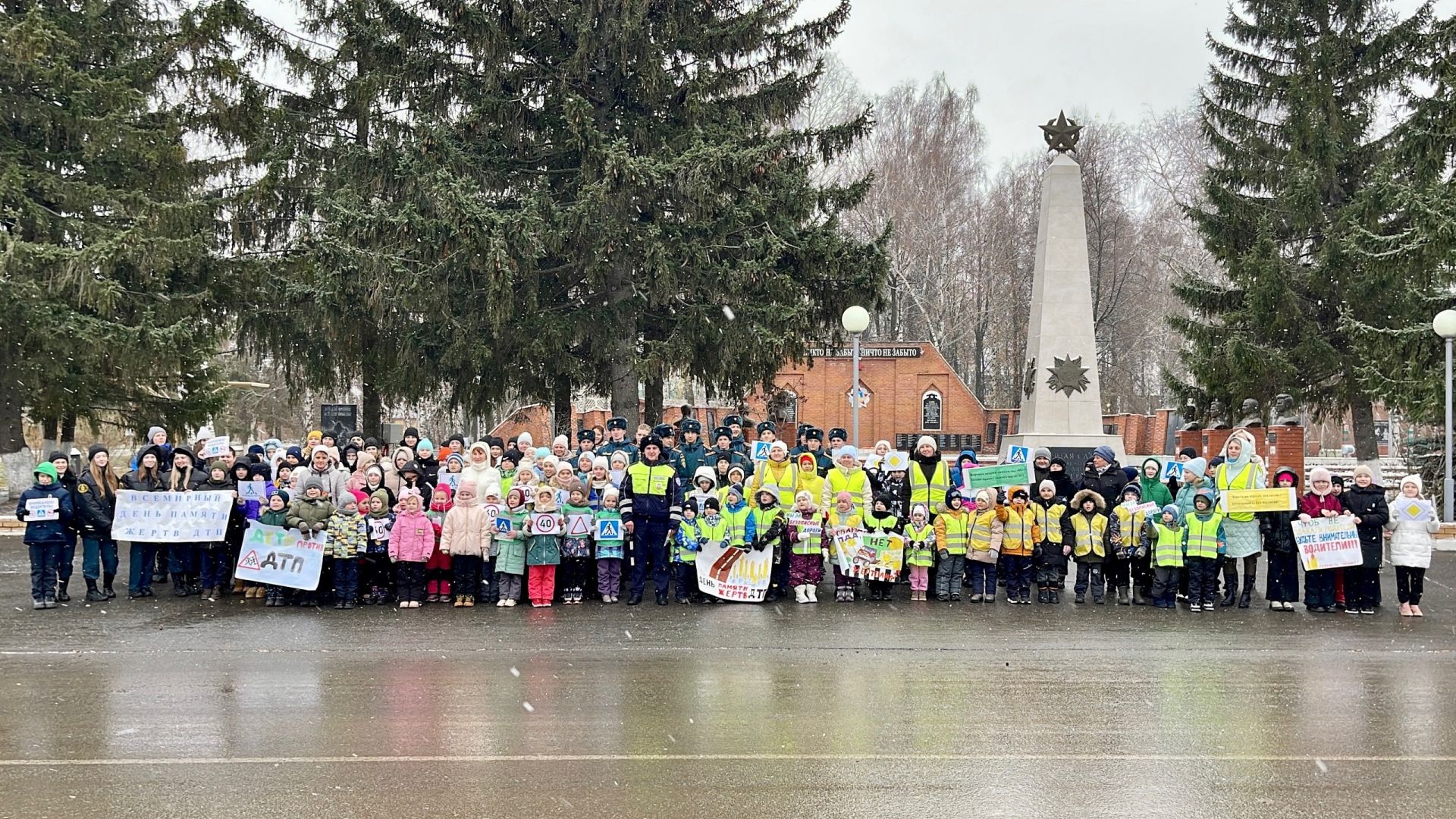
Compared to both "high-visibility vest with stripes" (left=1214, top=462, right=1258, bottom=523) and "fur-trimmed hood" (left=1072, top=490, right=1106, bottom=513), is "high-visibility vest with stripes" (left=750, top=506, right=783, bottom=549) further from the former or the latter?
"high-visibility vest with stripes" (left=1214, top=462, right=1258, bottom=523)

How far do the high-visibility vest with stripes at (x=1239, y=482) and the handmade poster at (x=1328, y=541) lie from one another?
1.55ft

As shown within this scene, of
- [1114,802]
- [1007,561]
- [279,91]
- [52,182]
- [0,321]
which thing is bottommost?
[1114,802]

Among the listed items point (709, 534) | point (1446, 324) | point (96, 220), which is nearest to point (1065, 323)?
point (1446, 324)

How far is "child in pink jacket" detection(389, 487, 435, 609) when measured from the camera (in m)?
11.8

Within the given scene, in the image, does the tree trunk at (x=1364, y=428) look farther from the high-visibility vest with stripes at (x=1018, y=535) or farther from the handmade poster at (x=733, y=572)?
the handmade poster at (x=733, y=572)

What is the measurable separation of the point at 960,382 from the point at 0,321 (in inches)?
1319

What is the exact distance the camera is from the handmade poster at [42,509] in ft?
38.0

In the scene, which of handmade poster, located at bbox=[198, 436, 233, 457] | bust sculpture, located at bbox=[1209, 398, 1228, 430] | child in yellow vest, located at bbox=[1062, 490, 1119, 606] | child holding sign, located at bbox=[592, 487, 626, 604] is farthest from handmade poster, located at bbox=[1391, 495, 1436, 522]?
bust sculpture, located at bbox=[1209, 398, 1228, 430]

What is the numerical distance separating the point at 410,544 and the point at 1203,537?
8.01 metres

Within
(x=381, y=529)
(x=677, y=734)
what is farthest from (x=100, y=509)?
(x=677, y=734)

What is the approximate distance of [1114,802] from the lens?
5652 mm

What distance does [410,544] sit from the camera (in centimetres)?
1181

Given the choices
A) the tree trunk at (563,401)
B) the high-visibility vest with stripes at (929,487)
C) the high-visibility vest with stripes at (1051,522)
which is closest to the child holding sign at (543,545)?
the high-visibility vest with stripes at (929,487)

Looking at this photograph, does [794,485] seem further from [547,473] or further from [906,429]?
[906,429]
